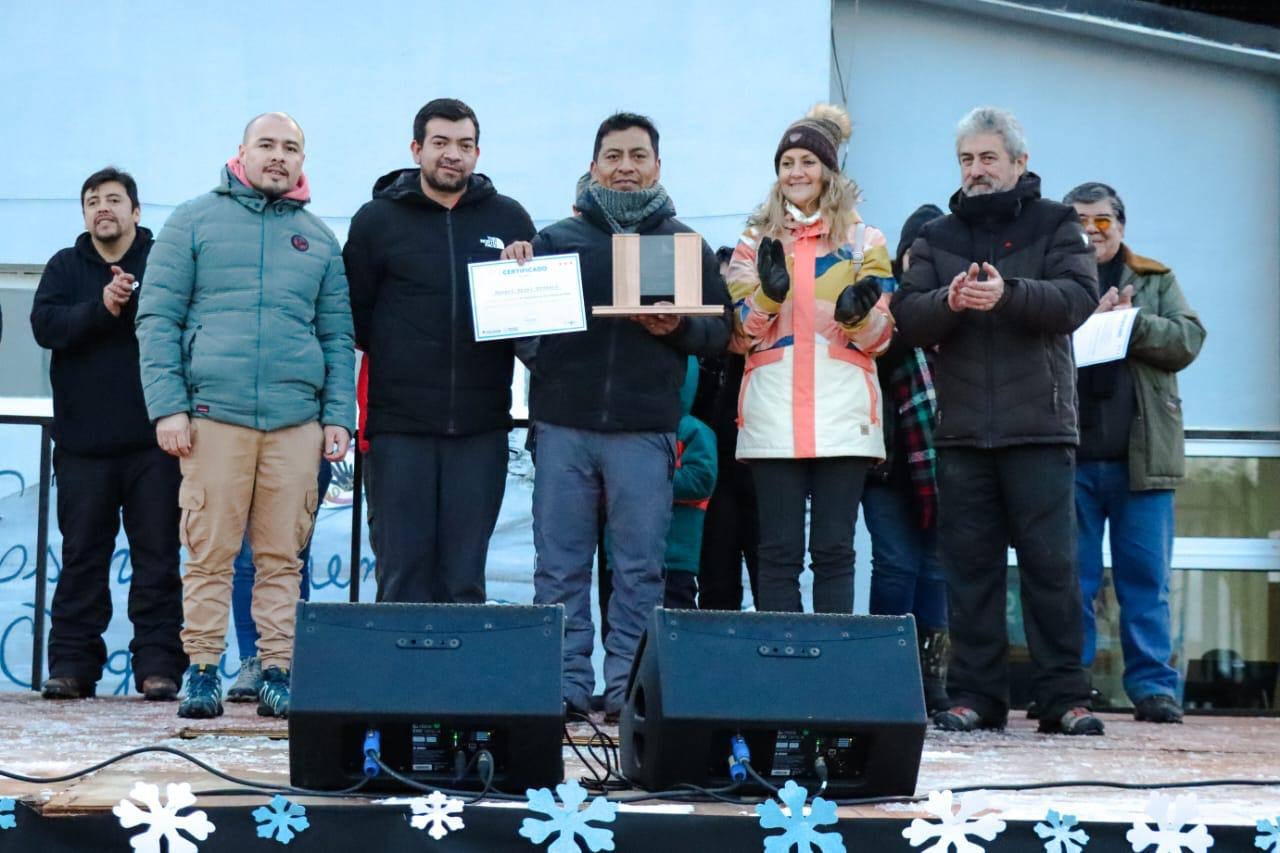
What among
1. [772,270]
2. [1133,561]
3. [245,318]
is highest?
[772,270]

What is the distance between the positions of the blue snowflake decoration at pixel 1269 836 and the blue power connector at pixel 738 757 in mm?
749

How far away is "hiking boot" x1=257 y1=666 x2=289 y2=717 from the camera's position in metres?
4.13

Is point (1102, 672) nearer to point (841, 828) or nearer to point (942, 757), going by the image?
point (942, 757)

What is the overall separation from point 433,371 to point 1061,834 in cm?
245

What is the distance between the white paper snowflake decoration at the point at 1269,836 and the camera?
2.30 meters

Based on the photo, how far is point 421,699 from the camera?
244 cm

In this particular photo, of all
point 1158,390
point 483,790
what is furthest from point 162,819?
point 1158,390

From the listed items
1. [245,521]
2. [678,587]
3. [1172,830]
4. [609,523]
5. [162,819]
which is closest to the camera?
[162,819]

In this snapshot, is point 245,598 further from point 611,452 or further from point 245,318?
point 611,452

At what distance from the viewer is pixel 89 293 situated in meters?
4.98

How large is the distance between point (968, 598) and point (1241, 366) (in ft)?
12.5

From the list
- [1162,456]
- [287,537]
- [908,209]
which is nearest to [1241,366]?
[908,209]

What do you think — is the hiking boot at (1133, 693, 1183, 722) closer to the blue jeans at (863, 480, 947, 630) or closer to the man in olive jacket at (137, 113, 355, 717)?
the blue jeans at (863, 480, 947, 630)

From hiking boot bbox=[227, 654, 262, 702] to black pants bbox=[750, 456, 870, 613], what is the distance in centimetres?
153
